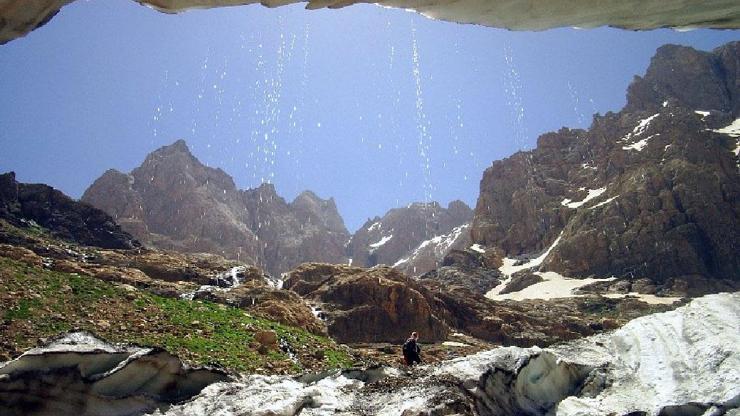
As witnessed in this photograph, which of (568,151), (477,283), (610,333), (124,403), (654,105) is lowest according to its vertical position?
(477,283)

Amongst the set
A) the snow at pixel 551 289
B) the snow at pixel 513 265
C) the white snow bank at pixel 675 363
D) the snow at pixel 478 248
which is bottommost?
the snow at pixel 551 289

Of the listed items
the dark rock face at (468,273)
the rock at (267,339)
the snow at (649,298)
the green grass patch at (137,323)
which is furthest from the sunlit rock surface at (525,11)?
the dark rock face at (468,273)

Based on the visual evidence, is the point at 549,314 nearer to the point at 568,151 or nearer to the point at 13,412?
the point at 13,412

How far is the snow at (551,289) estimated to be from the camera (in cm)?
10081

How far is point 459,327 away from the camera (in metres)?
63.6

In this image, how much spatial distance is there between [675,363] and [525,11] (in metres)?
10.00

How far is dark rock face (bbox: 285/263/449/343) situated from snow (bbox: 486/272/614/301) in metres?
44.6

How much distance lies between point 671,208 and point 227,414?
114 meters

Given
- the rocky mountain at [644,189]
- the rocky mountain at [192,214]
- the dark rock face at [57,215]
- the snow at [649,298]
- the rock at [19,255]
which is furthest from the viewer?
the rocky mountain at [192,214]

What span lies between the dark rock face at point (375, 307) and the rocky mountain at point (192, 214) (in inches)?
3746

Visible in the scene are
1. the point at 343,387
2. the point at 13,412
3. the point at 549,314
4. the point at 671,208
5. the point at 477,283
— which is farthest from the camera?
the point at 477,283

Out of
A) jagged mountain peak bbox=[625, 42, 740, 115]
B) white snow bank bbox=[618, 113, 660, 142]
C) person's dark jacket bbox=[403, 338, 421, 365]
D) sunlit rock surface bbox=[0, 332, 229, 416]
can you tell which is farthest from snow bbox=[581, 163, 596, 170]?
sunlit rock surface bbox=[0, 332, 229, 416]

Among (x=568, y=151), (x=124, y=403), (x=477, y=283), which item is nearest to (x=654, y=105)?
(x=568, y=151)

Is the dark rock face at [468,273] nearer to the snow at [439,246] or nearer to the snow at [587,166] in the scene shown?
the snow at [439,246]
